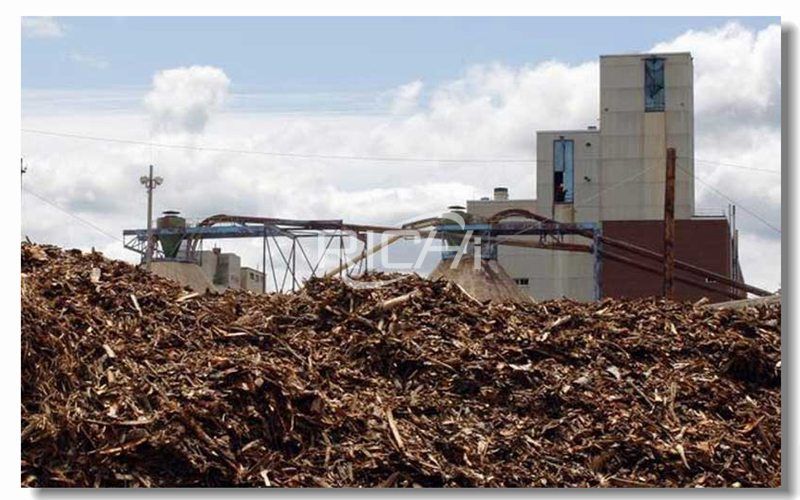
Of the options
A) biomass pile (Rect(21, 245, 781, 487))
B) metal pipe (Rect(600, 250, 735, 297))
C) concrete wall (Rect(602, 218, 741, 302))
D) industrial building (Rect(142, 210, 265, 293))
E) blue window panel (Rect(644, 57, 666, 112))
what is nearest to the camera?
biomass pile (Rect(21, 245, 781, 487))

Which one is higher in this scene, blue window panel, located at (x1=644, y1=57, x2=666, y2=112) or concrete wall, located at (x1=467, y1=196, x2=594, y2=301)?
blue window panel, located at (x1=644, y1=57, x2=666, y2=112)

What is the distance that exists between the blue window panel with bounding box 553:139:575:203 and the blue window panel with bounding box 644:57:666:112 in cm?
385

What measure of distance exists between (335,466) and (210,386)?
1314mm

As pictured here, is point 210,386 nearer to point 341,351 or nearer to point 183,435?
point 183,435

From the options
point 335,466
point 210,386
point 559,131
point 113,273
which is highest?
point 559,131

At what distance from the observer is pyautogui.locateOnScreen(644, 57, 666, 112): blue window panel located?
46531 millimetres

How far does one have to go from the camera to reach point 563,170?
48.2 metres

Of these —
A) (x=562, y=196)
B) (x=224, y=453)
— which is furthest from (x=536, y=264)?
(x=224, y=453)

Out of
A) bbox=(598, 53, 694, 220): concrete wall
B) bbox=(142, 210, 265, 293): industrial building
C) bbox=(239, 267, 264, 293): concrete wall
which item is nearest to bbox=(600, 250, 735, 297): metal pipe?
bbox=(598, 53, 694, 220): concrete wall

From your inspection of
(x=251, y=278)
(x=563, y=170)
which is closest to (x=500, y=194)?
(x=563, y=170)

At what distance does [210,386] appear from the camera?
8.95 metres

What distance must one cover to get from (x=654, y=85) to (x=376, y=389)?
130 feet

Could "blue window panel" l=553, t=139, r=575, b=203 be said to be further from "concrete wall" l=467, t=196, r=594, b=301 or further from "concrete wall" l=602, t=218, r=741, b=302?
"concrete wall" l=602, t=218, r=741, b=302

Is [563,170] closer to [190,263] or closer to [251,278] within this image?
[251,278]
